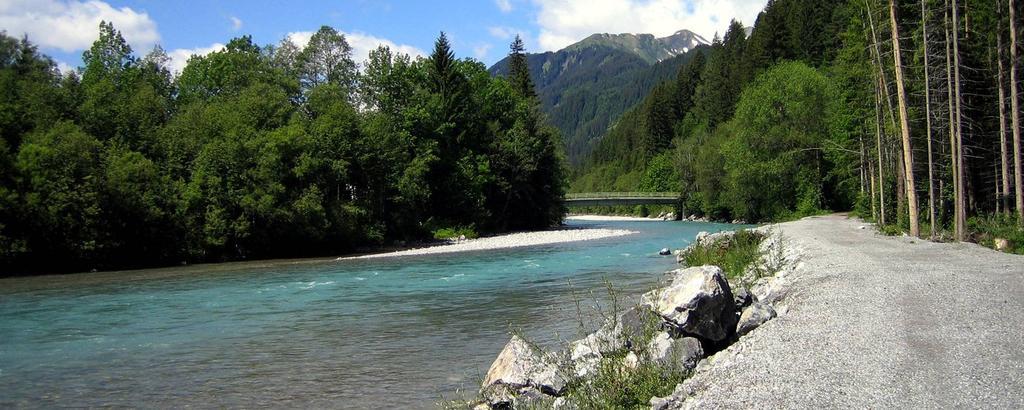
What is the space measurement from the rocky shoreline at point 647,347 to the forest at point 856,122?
549 inches

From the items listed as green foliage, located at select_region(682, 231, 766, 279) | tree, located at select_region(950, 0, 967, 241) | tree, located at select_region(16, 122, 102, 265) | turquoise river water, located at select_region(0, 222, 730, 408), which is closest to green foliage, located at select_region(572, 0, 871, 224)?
tree, located at select_region(950, 0, 967, 241)

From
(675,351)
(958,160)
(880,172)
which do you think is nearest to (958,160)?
(958,160)

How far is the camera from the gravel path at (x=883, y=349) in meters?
5.86

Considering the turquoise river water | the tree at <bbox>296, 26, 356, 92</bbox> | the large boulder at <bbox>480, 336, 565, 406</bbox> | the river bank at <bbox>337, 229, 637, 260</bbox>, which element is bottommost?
the river bank at <bbox>337, 229, 637, 260</bbox>

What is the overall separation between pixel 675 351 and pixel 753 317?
7.66 feet

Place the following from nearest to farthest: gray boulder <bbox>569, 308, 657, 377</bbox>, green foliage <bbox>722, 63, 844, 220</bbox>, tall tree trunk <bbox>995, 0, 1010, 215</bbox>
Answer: gray boulder <bbox>569, 308, 657, 377</bbox> < tall tree trunk <bbox>995, 0, 1010, 215</bbox> < green foliage <bbox>722, 63, 844, 220</bbox>

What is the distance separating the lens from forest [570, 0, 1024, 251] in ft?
72.2

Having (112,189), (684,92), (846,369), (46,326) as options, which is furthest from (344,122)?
(684,92)

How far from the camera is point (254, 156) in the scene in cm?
3888

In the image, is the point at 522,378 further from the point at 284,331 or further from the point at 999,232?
the point at 999,232

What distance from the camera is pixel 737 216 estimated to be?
63844mm

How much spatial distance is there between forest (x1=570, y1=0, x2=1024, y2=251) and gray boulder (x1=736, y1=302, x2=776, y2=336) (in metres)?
12.9

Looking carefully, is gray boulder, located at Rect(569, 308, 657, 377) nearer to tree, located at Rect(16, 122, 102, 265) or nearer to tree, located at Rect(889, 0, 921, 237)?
tree, located at Rect(889, 0, 921, 237)

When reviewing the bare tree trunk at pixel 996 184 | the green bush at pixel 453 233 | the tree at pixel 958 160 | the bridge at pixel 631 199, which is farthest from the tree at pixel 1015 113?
the bridge at pixel 631 199
